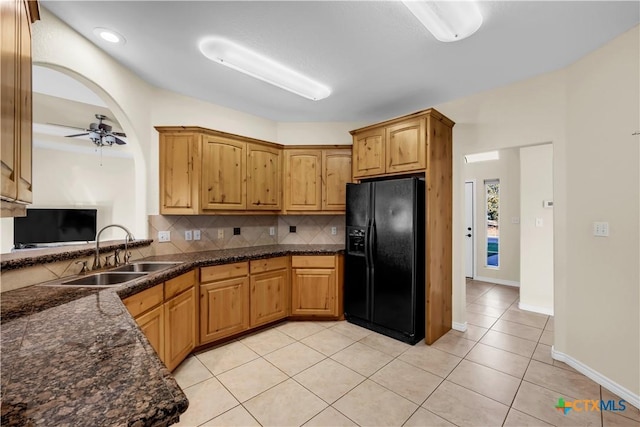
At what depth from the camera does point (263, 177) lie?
343 centimetres

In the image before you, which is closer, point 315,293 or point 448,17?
point 448,17

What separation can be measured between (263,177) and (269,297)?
1.46m

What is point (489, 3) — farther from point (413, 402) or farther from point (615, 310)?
point (413, 402)

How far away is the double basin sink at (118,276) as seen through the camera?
6.13ft

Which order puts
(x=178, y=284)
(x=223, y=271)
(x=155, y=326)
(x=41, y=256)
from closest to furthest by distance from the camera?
(x=41, y=256)
(x=155, y=326)
(x=178, y=284)
(x=223, y=271)

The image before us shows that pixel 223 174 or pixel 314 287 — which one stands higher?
pixel 223 174

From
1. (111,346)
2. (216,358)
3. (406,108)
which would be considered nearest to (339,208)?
(406,108)

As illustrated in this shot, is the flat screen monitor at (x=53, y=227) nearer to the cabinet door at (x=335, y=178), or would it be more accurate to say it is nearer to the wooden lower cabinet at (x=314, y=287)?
the wooden lower cabinet at (x=314, y=287)

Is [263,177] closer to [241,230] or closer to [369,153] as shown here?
[241,230]

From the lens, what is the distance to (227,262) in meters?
2.71

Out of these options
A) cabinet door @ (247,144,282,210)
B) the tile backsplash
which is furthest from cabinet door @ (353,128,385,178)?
cabinet door @ (247,144,282,210)

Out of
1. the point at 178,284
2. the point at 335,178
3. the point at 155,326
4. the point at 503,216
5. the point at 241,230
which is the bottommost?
the point at 155,326

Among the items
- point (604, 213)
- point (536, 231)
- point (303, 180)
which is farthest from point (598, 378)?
point (303, 180)

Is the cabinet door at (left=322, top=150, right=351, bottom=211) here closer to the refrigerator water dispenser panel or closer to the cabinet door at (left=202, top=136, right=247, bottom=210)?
the refrigerator water dispenser panel
